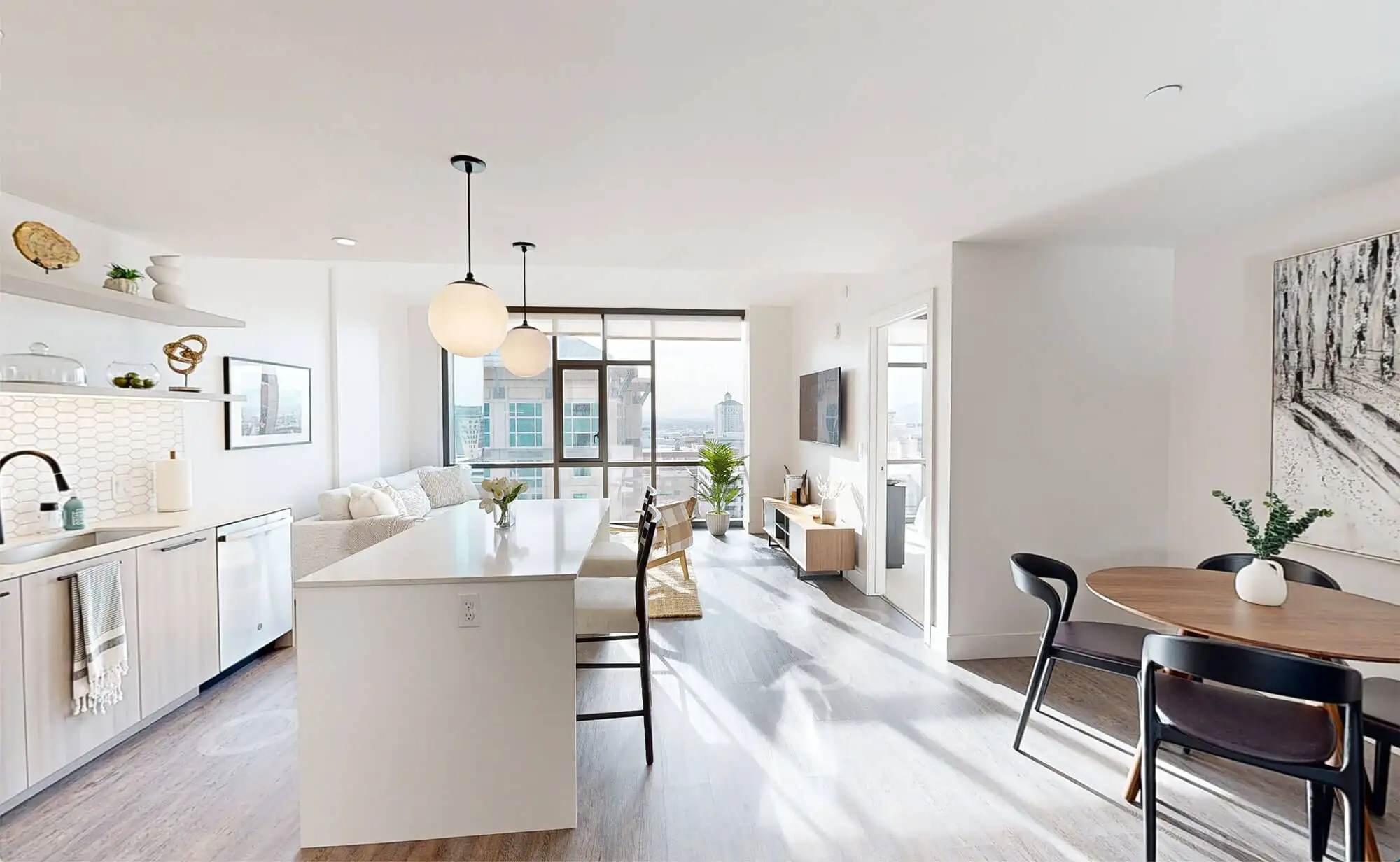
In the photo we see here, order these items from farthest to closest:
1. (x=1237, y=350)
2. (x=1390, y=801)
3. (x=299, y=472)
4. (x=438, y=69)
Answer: (x=299, y=472), (x=1237, y=350), (x=1390, y=801), (x=438, y=69)

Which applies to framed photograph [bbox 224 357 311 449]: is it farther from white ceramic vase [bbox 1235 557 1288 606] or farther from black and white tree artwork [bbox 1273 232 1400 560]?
black and white tree artwork [bbox 1273 232 1400 560]

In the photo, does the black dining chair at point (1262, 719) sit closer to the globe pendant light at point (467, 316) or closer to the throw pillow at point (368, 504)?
the globe pendant light at point (467, 316)

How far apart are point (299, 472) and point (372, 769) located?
3705mm

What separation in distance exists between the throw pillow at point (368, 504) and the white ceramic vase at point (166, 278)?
1.87m

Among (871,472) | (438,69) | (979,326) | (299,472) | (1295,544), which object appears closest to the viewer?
(438,69)

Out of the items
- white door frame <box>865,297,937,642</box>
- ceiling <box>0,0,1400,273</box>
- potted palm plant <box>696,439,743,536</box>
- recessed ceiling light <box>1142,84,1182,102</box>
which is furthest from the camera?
potted palm plant <box>696,439,743,536</box>

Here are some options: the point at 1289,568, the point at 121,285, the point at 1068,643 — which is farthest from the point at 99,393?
the point at 1289,568

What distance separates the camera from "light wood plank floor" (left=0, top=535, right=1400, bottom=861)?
72.9 inches

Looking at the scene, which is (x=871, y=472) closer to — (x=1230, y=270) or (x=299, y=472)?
(x=1230, y=270)

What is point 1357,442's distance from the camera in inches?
93.5

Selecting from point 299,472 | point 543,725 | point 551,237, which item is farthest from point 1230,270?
point 299,472

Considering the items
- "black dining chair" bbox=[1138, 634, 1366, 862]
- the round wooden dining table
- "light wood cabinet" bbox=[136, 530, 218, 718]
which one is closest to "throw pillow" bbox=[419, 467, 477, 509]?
"light wood cabinet" bbox=[136, 530, 218, 718]

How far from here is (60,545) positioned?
8.27ft

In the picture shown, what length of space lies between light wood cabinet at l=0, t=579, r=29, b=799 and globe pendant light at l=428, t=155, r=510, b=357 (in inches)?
65.1
